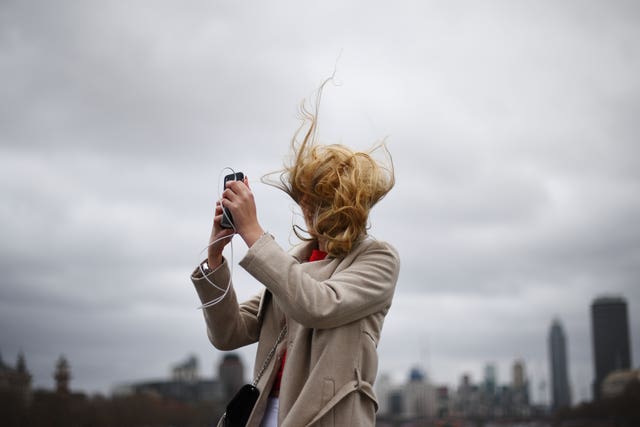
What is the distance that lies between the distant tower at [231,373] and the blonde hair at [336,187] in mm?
162380

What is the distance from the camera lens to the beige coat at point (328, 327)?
285cm

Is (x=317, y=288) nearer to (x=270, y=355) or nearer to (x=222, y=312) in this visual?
(x=270, y=355)

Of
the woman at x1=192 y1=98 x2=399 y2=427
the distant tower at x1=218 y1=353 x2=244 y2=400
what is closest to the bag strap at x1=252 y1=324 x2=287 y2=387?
the woman at x1=192 y1=98 x2=399 y2=427

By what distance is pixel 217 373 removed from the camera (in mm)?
186625

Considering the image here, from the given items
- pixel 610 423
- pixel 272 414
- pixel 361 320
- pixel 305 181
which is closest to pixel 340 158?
pixel 305 181

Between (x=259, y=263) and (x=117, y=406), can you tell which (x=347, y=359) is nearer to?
(x=259, y=263)

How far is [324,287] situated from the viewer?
2.89 metres

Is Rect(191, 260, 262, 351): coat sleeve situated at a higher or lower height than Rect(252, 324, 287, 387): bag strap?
higher

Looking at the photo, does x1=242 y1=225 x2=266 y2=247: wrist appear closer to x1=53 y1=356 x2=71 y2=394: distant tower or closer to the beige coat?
the beige coat

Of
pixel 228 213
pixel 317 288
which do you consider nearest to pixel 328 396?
pixel 317 288

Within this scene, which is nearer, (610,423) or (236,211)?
(236,211)

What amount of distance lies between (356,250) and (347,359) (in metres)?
0.47

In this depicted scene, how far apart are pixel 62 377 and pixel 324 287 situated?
320 ft

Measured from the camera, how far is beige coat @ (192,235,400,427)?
2.85 meters
